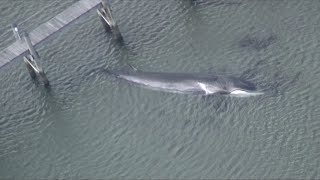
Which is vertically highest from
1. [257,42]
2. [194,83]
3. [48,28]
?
[257,42]

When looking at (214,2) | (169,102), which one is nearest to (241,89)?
(169,102)

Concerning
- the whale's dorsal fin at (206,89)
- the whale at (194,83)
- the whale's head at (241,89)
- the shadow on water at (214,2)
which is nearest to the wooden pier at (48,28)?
the whale at (194,83)

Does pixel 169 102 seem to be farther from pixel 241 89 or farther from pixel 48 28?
pixel 48 28

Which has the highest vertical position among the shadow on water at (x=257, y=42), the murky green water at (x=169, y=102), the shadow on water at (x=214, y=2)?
the shadow on water at (x=214, y=2)

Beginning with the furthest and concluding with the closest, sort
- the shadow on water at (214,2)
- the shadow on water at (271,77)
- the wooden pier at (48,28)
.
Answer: the shadow on water at (214,2) → the wooden pier at (48,28) → the shadow on water at (271,77)

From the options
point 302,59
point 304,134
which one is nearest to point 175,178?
point 304,134

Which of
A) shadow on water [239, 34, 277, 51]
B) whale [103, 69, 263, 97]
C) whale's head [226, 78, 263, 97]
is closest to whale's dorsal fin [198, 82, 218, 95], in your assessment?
whale [103, 69, 263, 97]

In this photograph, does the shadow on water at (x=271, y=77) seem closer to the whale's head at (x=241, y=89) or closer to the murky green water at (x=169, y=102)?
the murky green water at (x=169, y=102)

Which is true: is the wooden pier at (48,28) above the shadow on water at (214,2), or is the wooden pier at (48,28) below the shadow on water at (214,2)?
below

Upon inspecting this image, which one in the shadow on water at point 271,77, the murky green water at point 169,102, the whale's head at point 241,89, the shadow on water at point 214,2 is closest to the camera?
the murky green water at point 169,102
